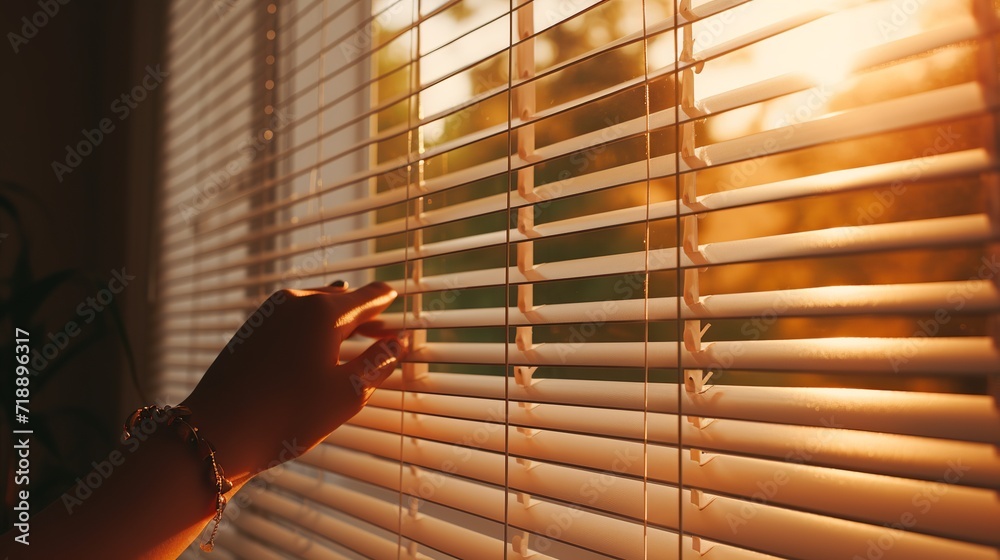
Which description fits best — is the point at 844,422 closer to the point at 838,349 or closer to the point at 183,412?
the point at 838,349

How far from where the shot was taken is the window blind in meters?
0.51

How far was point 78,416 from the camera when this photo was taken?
77.7 inches

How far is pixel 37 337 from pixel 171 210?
18.1 inches

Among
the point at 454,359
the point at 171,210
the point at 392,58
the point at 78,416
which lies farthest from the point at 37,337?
the point at 454,359

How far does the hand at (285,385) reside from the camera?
90 centimetres
